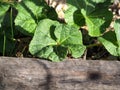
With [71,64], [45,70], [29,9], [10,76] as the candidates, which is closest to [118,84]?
[71,64]

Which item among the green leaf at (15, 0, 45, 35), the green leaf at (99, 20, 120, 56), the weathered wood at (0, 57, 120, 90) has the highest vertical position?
the green leaf at (15, 0, 45, 35)

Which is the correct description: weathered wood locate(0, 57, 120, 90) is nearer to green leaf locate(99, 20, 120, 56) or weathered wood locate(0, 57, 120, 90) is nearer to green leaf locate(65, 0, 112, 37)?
green leaf locate(99, 20, 120, 56)

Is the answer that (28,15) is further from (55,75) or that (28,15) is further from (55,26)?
(55,75)

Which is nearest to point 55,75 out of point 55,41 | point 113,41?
point 55,41

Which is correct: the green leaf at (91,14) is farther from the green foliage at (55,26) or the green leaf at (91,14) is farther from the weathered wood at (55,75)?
the weathered wood at (55,75)

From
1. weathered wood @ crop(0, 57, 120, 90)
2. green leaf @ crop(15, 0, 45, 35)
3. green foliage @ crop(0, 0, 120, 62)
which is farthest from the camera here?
green leaf @ crop(15, 0, 45, 35)

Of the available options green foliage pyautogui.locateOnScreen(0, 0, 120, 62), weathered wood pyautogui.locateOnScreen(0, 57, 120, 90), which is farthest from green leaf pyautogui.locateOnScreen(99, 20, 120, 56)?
weathered wood pyautogui.locateOnScreen(0, 57, 120, 90)
